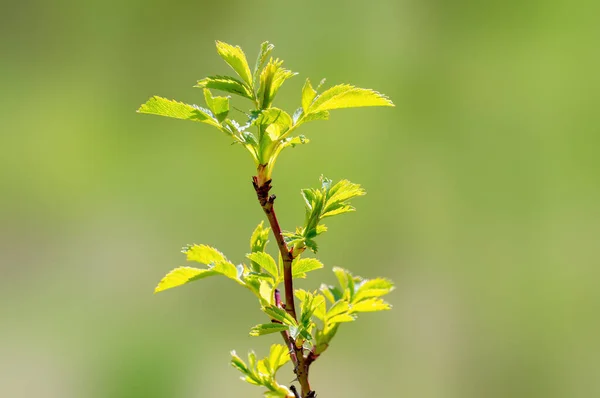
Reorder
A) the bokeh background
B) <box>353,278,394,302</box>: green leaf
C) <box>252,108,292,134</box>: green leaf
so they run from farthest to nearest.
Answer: the bokeh background → <box>353,278,394,302</box>: green leaf → <box>252,108,292,134</box>: green leaf

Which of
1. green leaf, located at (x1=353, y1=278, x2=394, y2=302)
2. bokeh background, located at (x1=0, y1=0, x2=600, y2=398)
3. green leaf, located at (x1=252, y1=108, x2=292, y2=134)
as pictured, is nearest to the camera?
green leaf, located at (x1=252, y1=108, x2=292, y2=134)

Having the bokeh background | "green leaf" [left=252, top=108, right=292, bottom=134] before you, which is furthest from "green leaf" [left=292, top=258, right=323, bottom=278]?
the bokeh background

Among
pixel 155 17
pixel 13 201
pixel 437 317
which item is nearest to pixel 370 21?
pixel 155 17

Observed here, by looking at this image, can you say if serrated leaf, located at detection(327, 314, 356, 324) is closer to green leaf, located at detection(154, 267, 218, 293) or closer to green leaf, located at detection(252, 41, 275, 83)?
green leaf, located at detection(154, 267, 218, 293)

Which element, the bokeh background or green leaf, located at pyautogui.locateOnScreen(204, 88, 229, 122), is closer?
green leaf, located at pyautogui.locateOnScreen(204, 88, 229, 122)

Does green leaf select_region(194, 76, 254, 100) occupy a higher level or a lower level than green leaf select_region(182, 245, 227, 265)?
higher
